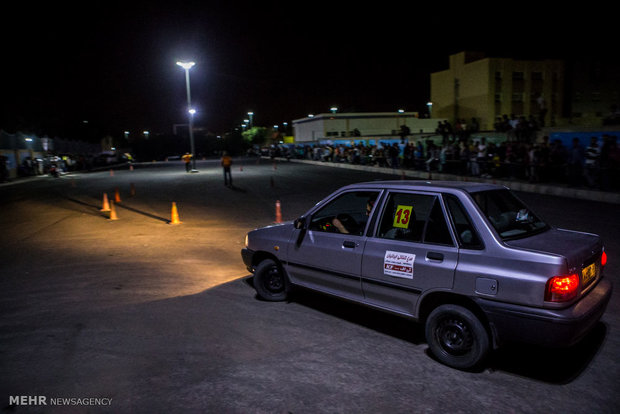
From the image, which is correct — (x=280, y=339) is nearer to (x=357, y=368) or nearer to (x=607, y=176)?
(x=357, y=368)

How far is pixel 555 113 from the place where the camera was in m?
61.9

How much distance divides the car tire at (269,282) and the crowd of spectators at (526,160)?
1333 centimetres

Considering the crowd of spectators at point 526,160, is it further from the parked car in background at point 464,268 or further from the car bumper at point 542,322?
the car bumper at point 542,322

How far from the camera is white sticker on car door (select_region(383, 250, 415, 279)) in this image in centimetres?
419

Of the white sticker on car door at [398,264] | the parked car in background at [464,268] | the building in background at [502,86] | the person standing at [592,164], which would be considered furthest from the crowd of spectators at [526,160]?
→ the building in background at [502,86]

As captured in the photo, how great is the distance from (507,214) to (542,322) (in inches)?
47.8

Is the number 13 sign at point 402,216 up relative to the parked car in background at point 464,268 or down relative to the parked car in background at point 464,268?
up

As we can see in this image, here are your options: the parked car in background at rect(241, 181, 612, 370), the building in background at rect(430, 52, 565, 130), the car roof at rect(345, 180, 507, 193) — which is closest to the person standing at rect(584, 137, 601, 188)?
the parked car in background at rect(241, 181, 612, 370)

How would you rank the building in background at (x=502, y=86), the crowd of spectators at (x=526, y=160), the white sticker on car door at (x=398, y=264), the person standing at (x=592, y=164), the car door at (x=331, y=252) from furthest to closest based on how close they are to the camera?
the building in background at (x=502, y=86) < the person standing at (x=592, y=164) < the crowd of spectators at (x=526, y=160) < the car door at (x=331, y=252) < the white sticker on car door at (x=398, y=264)

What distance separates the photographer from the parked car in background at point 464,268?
3.50 metres

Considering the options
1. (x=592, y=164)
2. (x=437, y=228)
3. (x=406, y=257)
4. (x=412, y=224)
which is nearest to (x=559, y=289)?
(x=437, y=228)

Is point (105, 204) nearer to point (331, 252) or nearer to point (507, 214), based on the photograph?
point (331, 252)

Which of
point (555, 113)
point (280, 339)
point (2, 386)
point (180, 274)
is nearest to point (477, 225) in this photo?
point (280, 339)

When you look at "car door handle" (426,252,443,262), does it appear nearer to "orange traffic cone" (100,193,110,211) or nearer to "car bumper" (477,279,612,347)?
A: "car bumper" (477,279,612,347)
